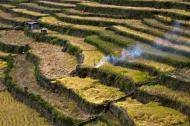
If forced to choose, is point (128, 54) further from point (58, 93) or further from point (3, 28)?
point (3, 28)

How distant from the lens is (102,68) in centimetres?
1315

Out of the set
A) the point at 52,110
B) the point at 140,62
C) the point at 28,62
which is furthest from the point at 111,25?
the point at 52,110

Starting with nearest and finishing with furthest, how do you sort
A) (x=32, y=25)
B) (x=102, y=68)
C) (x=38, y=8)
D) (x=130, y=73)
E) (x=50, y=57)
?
(x=130, y=73) → (x=102, y=68) → (x=50, y=57) → (x=32, y=25) → (x=38, y=8)

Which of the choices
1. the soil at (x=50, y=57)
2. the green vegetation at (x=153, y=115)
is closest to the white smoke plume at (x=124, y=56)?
the soil at (x=50, y=57)

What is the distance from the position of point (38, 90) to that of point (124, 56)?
291 centimetres

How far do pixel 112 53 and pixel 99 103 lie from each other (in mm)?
3556

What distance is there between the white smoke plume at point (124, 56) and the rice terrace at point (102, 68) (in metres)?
0.03

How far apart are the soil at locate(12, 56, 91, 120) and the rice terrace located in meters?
0.03

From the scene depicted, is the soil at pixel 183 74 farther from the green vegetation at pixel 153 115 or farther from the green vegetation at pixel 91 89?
the green vegetation at pixel 91 89

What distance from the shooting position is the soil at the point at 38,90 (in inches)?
448

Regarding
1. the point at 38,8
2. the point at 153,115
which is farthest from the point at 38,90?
the point at 38,8

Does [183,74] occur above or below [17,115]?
above

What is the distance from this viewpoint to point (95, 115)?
10.8 metres

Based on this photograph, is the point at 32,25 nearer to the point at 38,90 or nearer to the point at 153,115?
the point at 38,90
